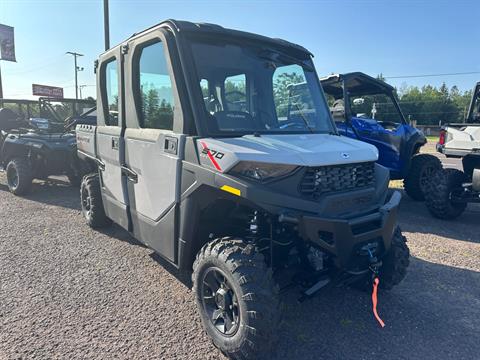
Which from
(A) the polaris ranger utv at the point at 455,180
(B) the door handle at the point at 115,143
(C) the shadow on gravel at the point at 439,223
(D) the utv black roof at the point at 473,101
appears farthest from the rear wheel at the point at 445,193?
(B) the door handle at the point at 115,143

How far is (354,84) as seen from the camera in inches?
299

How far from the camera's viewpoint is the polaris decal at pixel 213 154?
261 cm

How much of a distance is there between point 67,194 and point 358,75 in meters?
6.56

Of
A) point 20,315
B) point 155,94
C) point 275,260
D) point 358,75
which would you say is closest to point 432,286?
point 275,260

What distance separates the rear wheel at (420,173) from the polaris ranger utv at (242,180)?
466 cm

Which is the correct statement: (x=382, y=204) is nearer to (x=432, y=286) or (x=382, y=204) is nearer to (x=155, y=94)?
(x=432, y=286)

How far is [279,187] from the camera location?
2.52 m

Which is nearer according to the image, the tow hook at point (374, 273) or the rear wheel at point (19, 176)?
the tow hook at point (374, 273)

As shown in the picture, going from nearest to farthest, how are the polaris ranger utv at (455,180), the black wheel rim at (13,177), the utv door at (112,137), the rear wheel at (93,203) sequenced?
the utv door at (112,137) → the rear wheel at (93,203) → the polaris ranger utv at (455,180) → the black wheel rim at (13,177)

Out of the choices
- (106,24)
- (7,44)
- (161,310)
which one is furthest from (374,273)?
(7,44)

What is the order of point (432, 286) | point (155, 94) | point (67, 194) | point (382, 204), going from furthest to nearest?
point (67, 194), point (432, 286), point (155, 94), point (382, 204)

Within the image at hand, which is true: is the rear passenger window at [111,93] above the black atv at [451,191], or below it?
above

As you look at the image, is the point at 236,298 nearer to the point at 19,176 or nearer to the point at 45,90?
the point at 19,176

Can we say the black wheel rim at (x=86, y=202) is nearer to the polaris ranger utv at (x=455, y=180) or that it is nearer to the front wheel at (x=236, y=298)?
the front wheel at (x=236, y=298)
